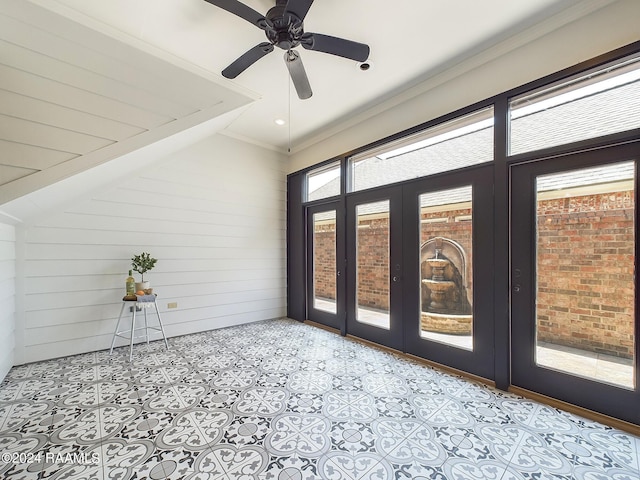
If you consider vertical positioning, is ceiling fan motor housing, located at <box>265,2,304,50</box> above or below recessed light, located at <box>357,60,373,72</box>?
below

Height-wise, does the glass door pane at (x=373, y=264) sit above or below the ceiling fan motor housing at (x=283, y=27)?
below

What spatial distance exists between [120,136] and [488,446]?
3.36 m

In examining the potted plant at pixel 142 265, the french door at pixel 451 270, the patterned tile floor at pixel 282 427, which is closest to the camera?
the patterned tile floor at pixel 282 427

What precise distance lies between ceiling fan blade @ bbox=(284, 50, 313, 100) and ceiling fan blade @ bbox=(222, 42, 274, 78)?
15 centimetres

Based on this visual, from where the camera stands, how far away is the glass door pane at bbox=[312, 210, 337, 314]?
14.2 feet

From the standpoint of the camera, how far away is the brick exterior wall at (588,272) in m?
2.01

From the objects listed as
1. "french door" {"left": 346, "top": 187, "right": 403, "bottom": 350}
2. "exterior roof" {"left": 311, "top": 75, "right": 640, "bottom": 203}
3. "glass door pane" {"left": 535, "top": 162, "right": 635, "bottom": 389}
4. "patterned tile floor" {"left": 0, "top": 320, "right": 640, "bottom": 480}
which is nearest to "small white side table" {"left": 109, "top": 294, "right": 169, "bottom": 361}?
"patterned tile floor" {"left": 0, "top": 320, "right": 640, "bottom": 480}

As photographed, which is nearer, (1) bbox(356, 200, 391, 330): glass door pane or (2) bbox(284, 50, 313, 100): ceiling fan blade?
(2) bbox(284, 50, 313, 100): ceiling fan blade

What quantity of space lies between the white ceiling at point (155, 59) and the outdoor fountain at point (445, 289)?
191 centimetres

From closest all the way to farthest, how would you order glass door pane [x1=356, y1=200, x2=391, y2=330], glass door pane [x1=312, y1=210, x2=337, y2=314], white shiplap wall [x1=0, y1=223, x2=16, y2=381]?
1. white shiplap wall [x1=0, y1=223, x2=16, y2=381]
2. glass door pane [x1=356, y1=200, x2=391, y2=330]
3. glass door pane [x1=312, y1=210, x2=337, y2=314]

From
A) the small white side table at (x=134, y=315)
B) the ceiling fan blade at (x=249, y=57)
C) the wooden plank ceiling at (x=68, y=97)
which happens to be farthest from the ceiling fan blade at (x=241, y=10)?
the small white side table at (x=134, y=315)

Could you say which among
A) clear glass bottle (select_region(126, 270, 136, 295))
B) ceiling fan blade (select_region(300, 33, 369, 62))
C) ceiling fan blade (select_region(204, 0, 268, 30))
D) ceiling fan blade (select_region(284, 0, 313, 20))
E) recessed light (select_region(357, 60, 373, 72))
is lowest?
clear glass bottle (select_region(126, 270, 136, 295))

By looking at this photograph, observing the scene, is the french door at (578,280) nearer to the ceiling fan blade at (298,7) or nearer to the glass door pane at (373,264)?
the glass door pane at (373,264)

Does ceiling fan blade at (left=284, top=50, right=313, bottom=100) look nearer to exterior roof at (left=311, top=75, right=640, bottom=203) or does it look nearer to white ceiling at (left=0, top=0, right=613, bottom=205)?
Result: white ceiling at (left=0, top=0, right=613, bottom=205)
